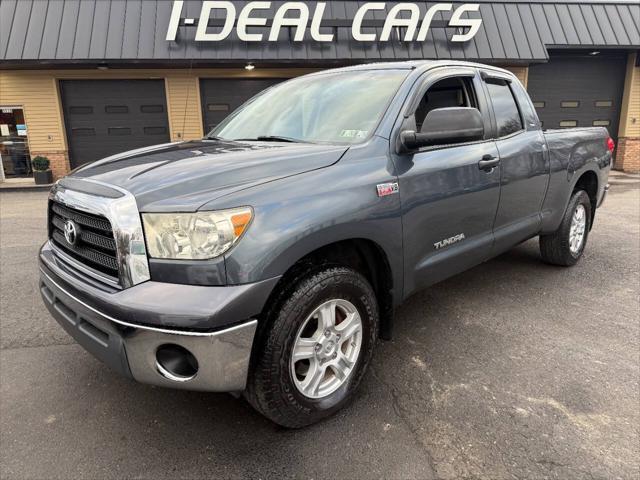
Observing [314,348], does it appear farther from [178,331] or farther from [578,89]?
[578,89]

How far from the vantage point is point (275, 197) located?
219 centimetres

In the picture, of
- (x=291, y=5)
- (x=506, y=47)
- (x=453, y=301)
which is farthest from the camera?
(x=506, y=47)

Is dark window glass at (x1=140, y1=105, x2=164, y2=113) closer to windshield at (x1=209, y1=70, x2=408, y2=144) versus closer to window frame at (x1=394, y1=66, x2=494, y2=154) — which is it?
windshield at (x1=209, y1=70, x2=408, y2=144)

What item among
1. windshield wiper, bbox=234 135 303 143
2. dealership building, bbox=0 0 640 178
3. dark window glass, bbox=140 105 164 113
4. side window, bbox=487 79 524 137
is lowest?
windshield wiper, bbox=234 135 303 143

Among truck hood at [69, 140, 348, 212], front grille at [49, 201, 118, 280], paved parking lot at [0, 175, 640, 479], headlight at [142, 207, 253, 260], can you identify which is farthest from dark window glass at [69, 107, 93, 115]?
headlight at [142, 207, 253, 260]

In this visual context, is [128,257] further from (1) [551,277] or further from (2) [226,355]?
(1) [551,277]

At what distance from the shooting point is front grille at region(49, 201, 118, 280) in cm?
221

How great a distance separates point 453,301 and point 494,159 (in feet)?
4.39

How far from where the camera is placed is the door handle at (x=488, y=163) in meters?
3.33

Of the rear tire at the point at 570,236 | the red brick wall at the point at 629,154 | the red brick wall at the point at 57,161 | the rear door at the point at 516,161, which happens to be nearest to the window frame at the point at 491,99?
the rear door at the point at 516,161

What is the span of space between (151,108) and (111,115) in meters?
1.15

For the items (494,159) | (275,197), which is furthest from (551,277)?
(275,197)

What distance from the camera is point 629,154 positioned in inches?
627

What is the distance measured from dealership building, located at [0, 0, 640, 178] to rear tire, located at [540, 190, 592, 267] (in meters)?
9.36
